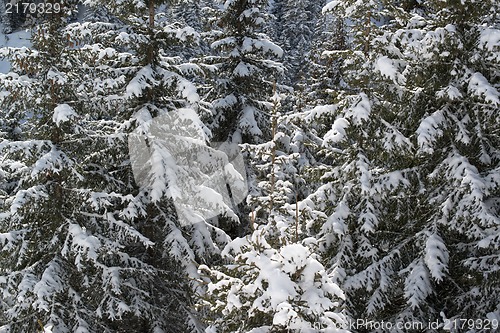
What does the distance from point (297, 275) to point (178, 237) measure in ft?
21.6

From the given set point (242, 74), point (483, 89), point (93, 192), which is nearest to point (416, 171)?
point (483, 89)

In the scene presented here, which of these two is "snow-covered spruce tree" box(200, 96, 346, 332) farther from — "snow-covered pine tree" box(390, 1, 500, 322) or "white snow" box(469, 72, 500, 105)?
"white snow" box(469, 72, 500, 105)

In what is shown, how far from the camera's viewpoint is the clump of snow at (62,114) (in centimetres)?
1013

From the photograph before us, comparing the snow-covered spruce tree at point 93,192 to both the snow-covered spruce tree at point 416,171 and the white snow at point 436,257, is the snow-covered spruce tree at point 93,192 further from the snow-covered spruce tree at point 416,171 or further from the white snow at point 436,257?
the white snow at point 436,257

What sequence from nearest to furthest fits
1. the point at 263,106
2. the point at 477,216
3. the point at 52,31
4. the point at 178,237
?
1. the point at 477,216
2. the point at 52,31
3. the point at 178,237
4. the point at 263,106

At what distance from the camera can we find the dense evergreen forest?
30.6 ft

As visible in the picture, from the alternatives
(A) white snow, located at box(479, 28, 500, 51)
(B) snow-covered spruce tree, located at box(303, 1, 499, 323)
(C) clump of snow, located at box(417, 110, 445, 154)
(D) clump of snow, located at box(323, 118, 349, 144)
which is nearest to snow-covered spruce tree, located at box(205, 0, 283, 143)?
(B) snow-covered spruce tree, located at box(303, 1, 499, 323)

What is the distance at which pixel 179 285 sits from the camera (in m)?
12.9

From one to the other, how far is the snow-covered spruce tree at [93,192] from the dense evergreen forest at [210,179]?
5 cm

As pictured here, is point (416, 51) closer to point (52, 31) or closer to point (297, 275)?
point (297, 275)

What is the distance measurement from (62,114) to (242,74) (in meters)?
7.06

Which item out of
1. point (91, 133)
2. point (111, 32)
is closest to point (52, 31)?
point (111, 32)

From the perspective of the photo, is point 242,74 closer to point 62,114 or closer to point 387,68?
point 387,68

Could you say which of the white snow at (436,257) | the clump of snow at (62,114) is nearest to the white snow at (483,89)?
the white snow at (436,257)
